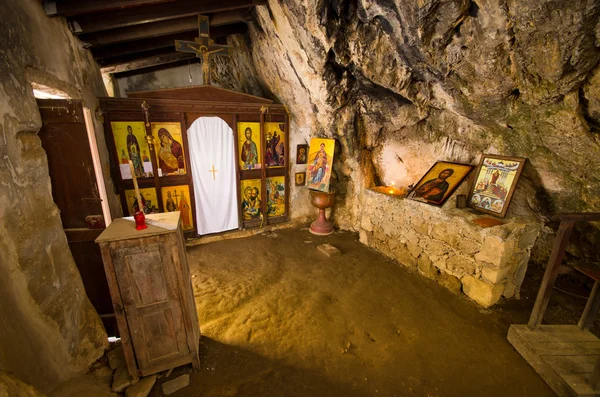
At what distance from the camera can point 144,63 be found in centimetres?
630

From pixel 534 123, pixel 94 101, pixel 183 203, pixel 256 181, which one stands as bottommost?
pixel 183 203

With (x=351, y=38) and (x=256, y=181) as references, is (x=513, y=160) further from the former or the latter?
(x=256, y=181)

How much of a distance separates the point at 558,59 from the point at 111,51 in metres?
6.53

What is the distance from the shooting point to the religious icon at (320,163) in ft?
19.4

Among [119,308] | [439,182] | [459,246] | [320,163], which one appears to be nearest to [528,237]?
[459,246]

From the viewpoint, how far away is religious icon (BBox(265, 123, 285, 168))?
621 cm

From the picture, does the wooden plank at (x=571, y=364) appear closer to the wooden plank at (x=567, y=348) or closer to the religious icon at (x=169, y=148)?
the wooden plank at (x=567, y=348)

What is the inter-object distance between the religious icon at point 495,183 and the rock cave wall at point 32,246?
547cm

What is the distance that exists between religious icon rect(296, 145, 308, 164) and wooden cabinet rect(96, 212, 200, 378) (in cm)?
432

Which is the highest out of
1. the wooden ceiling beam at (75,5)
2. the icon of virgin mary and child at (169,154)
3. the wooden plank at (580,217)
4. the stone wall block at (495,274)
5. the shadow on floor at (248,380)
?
the wooden ceiling beam at (75,5)

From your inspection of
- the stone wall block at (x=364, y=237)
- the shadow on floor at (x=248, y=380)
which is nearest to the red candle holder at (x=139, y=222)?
the shadow on floor at (x=248, y=380)

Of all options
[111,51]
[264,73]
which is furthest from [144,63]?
[264,73]

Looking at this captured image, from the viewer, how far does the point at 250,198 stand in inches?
250

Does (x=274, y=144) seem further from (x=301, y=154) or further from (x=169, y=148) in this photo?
(x=169, y=148)
